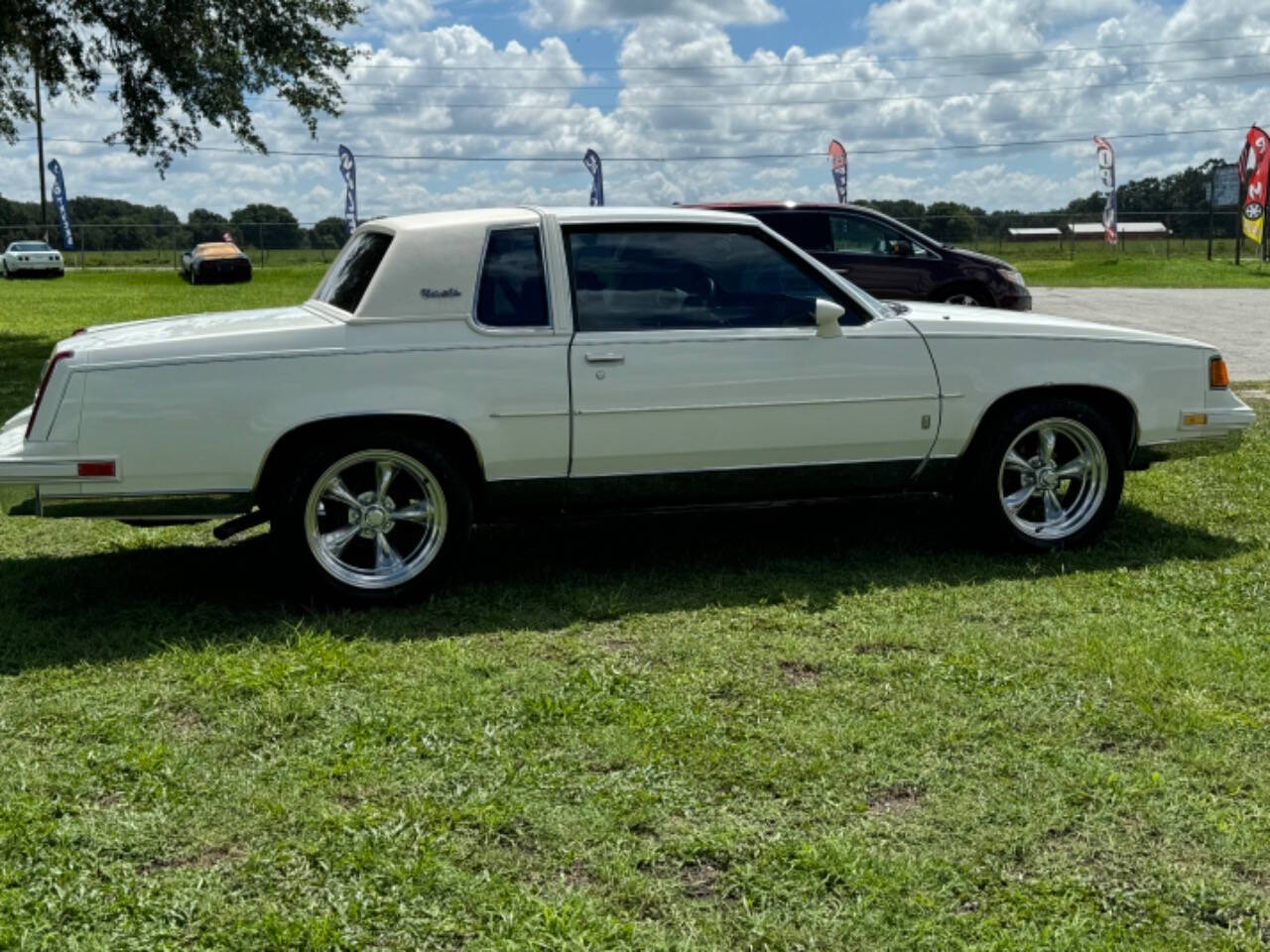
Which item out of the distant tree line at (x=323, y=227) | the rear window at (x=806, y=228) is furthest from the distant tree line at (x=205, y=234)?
the rear window at (x=806, y=228)

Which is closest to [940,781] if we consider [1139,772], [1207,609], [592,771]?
[1139,772]

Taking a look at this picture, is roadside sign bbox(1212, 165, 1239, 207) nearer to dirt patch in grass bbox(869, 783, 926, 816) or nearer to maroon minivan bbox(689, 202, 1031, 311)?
maroon minivan bbox(689, 202, 1031, 311)

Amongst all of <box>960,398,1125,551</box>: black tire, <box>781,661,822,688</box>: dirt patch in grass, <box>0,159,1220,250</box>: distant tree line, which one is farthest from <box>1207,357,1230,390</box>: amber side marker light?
<box>0,159,1220,250</box>: distant tree line

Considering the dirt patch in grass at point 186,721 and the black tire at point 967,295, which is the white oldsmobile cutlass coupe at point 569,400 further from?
the black tire at point 967,295

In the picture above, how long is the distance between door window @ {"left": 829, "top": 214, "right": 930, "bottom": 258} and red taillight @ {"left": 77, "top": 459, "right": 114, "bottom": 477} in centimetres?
1049

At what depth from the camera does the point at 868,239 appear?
14641 millimetres

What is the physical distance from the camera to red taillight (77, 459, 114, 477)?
5.14 meters

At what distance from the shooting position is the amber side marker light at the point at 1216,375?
648 centimetres

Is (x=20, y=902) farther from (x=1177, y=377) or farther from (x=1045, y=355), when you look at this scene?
(x=1177, y=377)

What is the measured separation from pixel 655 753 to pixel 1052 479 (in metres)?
3.10

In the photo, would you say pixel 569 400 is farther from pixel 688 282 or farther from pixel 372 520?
pixel 372 520

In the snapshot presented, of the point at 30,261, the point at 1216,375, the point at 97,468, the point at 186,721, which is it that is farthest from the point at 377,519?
the point at 30,261

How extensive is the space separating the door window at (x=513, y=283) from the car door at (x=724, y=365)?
154mm

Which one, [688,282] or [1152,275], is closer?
[688,282]
